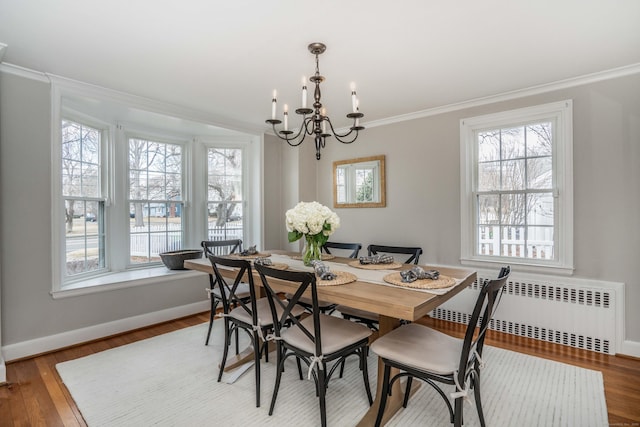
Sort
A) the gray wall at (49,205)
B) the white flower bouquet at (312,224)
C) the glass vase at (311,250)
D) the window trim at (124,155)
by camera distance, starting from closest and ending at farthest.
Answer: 1. the white flower bouquet at (312,224)
2. the glass vase at (311,250)
3. the gray wall at (49,205)
4. the window trim at (124,155)

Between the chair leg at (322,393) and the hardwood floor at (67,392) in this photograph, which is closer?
the chair leg at (322,393)

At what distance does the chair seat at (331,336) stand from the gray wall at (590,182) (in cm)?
196

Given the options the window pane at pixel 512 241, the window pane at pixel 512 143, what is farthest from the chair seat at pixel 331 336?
the window pane at pixel 512 143

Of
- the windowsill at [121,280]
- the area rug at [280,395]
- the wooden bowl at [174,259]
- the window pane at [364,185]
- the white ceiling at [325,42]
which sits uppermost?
the white ceiling at [325,42]

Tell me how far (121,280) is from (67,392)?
49.1 inches

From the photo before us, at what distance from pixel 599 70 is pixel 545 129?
58 cm

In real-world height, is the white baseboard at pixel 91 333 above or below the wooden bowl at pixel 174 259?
below

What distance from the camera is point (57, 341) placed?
2834 millimetres

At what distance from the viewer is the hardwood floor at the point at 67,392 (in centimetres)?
193

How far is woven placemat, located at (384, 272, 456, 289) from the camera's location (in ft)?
6.19

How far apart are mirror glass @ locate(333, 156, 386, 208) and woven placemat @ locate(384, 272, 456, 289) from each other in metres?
2.09

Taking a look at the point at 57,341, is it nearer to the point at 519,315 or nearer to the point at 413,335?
the point at 413,335

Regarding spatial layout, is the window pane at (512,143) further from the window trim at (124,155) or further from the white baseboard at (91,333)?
the white baseboard at (91,333)

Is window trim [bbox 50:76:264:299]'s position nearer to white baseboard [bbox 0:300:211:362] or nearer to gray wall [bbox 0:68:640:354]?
gray wall [bbox 0:68:640:354]
